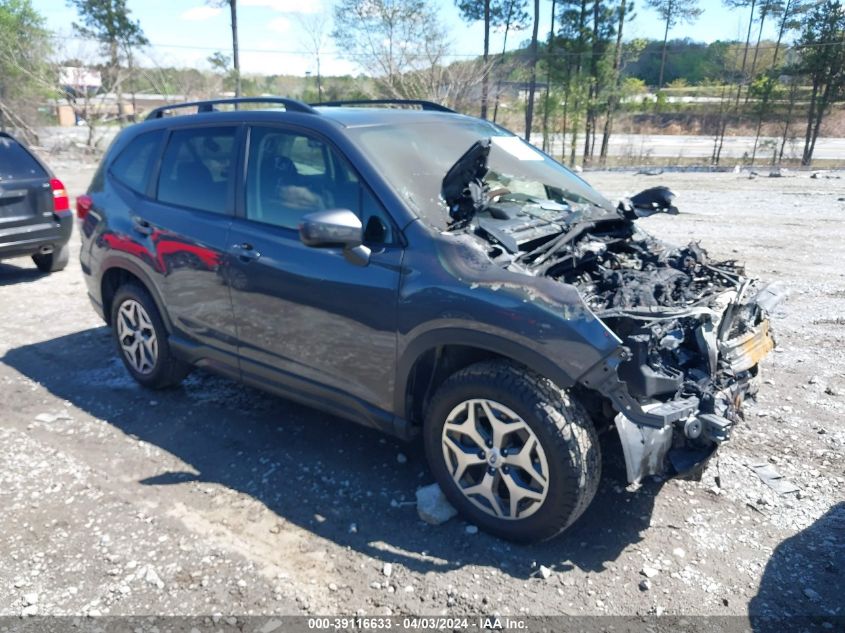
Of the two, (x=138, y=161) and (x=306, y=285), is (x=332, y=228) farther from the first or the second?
(x=138, y=161)

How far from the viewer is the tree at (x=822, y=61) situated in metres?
22.6

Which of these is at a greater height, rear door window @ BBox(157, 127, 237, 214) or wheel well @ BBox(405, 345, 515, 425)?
rear door window @ BBox(157, 127, 237, 214)

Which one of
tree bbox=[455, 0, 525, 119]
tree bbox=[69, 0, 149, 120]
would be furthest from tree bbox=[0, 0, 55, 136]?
tree bbox=[455, 0, 525, 119]

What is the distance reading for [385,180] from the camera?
3.29m

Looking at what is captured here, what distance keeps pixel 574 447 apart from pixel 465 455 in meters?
0.55

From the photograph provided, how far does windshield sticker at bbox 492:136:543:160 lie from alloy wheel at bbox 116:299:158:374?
271cm

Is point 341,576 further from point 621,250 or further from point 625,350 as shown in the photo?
point 621,250

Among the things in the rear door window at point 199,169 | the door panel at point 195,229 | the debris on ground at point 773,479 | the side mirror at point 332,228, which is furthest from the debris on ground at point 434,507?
the rear door window at point 199,169

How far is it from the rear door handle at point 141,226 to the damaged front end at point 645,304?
85.2 inches

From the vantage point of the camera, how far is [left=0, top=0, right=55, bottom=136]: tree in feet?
77.0

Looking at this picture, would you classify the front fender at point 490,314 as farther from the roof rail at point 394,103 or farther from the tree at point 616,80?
the tree at point 616,80

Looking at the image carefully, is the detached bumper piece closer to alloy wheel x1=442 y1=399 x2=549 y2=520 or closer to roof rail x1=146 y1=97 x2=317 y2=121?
alloy wheel x1=442 y1=399 x2=549 y2=520

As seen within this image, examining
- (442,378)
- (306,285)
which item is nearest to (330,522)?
(442,378)

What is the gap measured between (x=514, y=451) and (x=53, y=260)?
7407 mm
